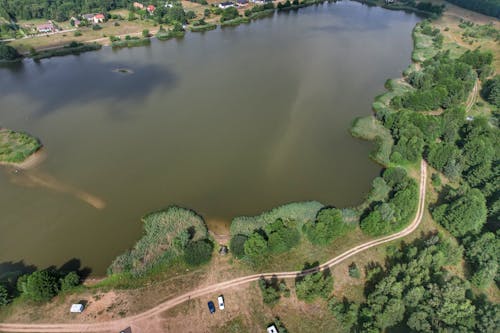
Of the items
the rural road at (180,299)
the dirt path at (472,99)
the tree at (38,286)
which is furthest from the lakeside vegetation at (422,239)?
the tree at (38,286)

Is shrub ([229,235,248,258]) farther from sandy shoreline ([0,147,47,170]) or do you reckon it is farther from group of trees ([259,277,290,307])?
sandy shoreline ([0,147,47,170])

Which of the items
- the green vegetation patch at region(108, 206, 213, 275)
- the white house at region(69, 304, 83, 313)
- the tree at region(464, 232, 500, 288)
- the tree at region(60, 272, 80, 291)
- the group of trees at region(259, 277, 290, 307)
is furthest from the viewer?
the green vegetation patch at region(108, 206, 213, 275)

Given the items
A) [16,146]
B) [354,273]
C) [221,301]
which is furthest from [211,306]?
[16,146]

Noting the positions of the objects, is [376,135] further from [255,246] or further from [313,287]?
[313,287]

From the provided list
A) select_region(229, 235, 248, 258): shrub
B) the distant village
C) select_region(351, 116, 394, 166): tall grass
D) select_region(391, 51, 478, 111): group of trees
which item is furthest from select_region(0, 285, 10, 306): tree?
the distant village

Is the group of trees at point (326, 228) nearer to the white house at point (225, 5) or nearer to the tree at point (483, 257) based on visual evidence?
the tree at point (483, 257)

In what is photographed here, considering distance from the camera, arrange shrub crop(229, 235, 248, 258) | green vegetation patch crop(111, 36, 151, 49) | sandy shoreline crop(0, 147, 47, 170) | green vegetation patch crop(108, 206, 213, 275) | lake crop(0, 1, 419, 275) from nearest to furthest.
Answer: green vegetation patch crop(108, 206, 213, 275) → shrub crop(229, 235, 248, 258) → lake crop(0, 1, 419, 275) → sandy shoreline crop(0, 147, 47, 170) → green vegetation patch crop(111, 36, 151, 49)

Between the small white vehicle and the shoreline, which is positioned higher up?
the shoreline

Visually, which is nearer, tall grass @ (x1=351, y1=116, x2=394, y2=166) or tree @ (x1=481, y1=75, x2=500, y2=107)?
tall grass @ (x1=351, y1=116, x2=394, y2=166)
